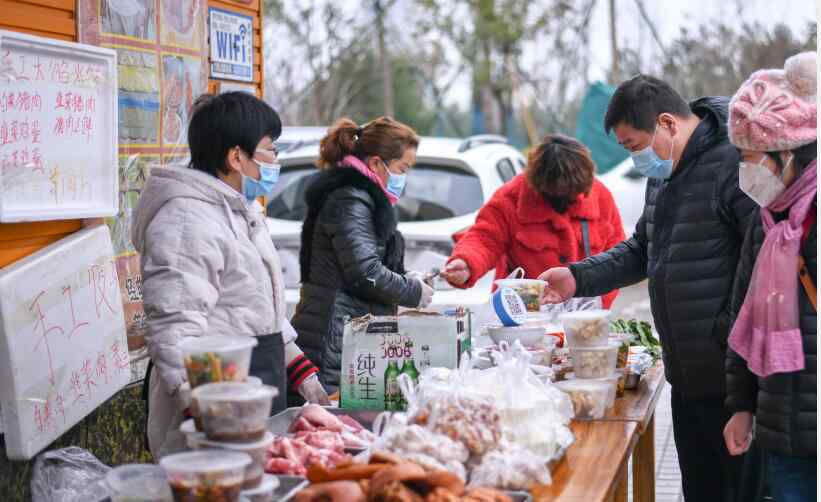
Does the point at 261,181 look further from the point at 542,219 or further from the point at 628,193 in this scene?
the point at 628,193

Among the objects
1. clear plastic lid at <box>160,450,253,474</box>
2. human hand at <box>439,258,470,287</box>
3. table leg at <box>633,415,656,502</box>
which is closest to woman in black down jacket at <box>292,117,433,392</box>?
human hand at <box>439,258,470,287</box>

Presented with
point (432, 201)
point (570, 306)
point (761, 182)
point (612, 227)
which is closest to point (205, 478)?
point (761, 182)

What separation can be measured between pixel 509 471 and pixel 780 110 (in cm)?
145

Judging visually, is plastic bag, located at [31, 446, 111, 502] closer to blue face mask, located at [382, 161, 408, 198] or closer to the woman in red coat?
blue face mask, located at [382, 161, 408, 198]

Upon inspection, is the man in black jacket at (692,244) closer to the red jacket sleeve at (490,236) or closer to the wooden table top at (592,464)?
the wooden table top at (592,464)

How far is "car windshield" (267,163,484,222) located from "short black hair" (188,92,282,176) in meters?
4.95

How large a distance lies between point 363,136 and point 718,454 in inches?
91.5

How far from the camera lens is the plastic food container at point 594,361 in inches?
168

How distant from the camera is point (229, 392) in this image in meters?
2.79

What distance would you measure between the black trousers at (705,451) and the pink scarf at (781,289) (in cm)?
105

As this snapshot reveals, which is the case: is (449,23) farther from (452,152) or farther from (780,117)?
(780,117)

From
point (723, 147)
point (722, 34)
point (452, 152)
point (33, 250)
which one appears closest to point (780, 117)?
point (723, 147)

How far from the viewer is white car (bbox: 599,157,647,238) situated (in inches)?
623

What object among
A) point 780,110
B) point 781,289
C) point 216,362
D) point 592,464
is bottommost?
point 592,464
